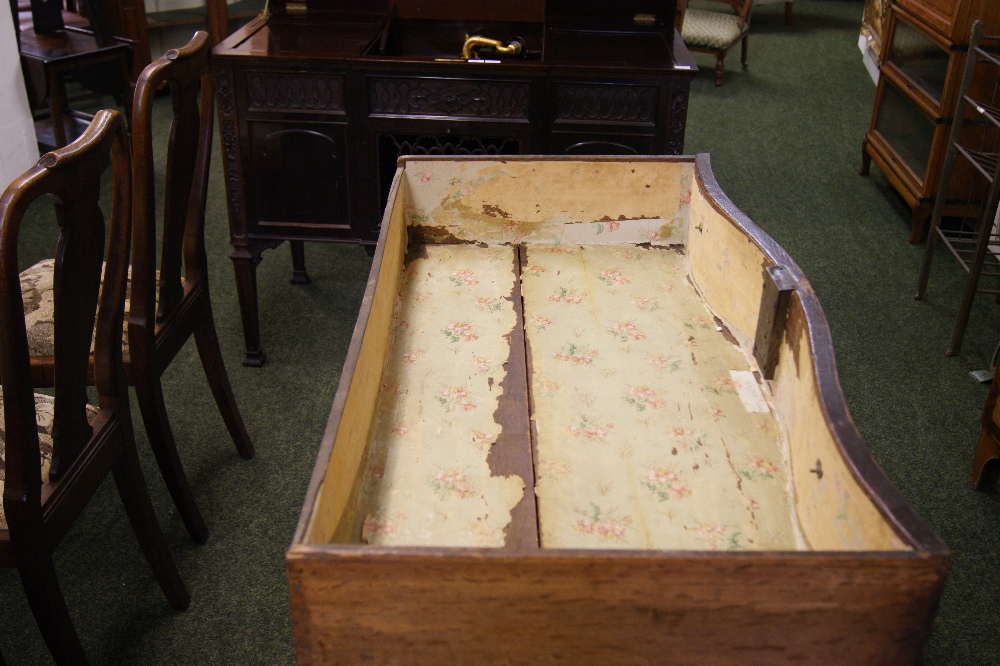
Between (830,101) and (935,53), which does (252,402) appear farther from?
(830,101)

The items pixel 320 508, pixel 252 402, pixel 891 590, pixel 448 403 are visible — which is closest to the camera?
pixel 891 590

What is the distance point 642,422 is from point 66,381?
0.92 meters

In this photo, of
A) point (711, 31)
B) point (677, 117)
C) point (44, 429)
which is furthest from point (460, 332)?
point (711, 31)

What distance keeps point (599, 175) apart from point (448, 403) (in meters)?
0.70

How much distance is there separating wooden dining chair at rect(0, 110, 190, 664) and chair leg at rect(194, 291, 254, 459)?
17.8 inches

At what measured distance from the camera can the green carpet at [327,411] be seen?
1.93 m

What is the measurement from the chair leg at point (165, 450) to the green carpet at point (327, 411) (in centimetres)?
7

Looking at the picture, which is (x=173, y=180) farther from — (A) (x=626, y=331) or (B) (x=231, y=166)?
(A) (x=626, y=331)

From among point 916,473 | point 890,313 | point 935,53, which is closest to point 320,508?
point 916,473

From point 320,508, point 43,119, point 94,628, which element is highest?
point 320,508

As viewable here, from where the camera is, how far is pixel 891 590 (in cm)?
94

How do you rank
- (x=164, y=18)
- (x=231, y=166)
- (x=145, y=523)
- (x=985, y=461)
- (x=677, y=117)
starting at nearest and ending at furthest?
(x=145, y=523) → (x=985, y=461) → (x=677, y=117) → (x=231, y=166) → (x=164, y=18)

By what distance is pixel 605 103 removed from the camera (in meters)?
2.50

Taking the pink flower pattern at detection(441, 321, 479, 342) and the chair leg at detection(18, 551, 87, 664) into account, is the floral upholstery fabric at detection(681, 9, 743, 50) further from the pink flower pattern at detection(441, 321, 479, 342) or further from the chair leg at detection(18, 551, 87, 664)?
the chair leg at detection(18, 551, 87, 664)
